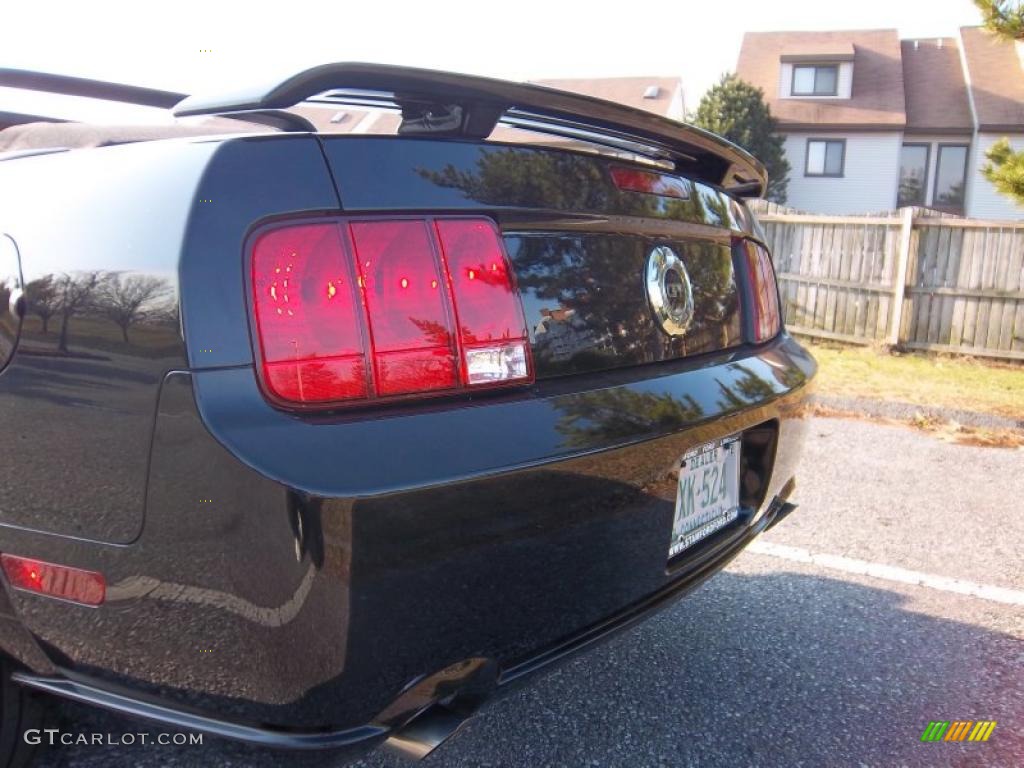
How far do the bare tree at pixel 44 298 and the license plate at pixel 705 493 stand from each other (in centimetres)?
127

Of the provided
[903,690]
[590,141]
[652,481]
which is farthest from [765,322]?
[903,690]

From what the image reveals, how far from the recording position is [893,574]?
10.6 ft

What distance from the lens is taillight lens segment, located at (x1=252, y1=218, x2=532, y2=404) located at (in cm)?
125

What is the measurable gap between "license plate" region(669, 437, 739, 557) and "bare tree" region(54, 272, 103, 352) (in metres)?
1.21

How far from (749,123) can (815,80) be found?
3.53 meters

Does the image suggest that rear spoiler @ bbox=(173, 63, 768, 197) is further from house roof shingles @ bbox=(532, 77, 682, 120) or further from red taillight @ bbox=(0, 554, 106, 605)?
house roof shingles @ bbox=(532, 77, 682, 120)

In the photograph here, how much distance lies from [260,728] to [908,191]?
28117 mm

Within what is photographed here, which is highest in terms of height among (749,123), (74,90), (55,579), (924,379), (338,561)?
(749,123)

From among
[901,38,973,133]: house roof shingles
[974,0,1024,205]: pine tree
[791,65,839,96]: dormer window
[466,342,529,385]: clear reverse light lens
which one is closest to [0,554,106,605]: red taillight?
[466,342,529,385]: clear reverse light lens

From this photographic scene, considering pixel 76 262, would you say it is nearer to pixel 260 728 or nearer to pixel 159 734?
pixel 260 728

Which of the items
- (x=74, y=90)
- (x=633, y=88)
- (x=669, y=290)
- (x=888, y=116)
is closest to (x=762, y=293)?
(x=669, y=290)

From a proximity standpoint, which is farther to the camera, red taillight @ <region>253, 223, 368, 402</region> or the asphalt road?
the asphalt road

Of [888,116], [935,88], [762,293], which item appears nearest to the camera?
[762,293]

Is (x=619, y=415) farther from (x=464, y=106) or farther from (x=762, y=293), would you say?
(x=762, y=293)
